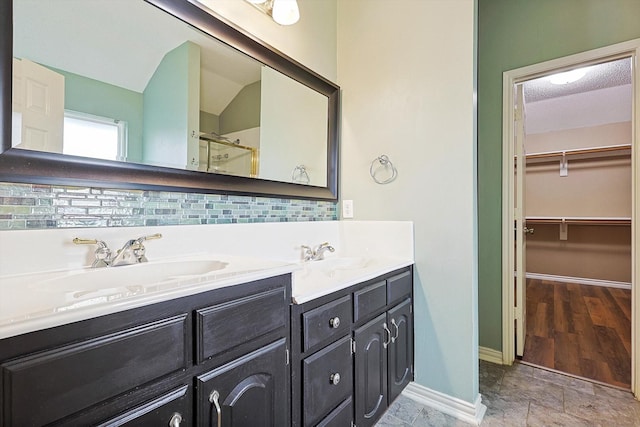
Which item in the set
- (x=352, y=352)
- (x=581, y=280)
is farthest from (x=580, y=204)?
(x=352, y=352)

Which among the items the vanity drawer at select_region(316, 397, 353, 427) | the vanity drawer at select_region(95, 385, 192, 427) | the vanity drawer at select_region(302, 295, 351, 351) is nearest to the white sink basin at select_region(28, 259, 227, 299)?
the vanity drawer at select_region(95, 385, 192, 427)

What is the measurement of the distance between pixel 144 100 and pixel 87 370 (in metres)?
0.95

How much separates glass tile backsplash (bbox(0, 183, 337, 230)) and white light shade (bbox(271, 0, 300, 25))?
936 mm

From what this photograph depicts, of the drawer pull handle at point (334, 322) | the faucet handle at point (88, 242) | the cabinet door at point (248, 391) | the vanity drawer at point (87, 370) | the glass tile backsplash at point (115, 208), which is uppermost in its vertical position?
the glass tile backsplash at point (115, 208)

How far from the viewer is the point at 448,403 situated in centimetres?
166

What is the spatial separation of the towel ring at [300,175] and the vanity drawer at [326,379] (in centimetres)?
92

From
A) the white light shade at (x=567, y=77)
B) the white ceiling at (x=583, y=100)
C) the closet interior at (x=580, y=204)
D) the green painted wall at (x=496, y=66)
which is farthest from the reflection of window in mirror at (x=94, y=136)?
the white light shade at (x=567, y=77)

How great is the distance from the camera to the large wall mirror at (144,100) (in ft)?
2.96

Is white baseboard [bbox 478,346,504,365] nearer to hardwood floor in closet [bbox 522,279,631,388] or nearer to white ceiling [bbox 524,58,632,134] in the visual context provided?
hardwood floor in closet [bbox 522,279,631,388]

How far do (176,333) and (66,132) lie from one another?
75 cm

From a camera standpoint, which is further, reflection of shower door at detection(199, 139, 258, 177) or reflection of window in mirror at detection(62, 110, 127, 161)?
reflection of shower door at detection(199, 139, 258, 177)

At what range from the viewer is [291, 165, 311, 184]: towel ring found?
1.78m

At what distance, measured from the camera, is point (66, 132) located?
96 centimetres

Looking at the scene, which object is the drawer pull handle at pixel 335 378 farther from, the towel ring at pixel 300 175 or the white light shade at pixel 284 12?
the white light shade at pixel 284 12
